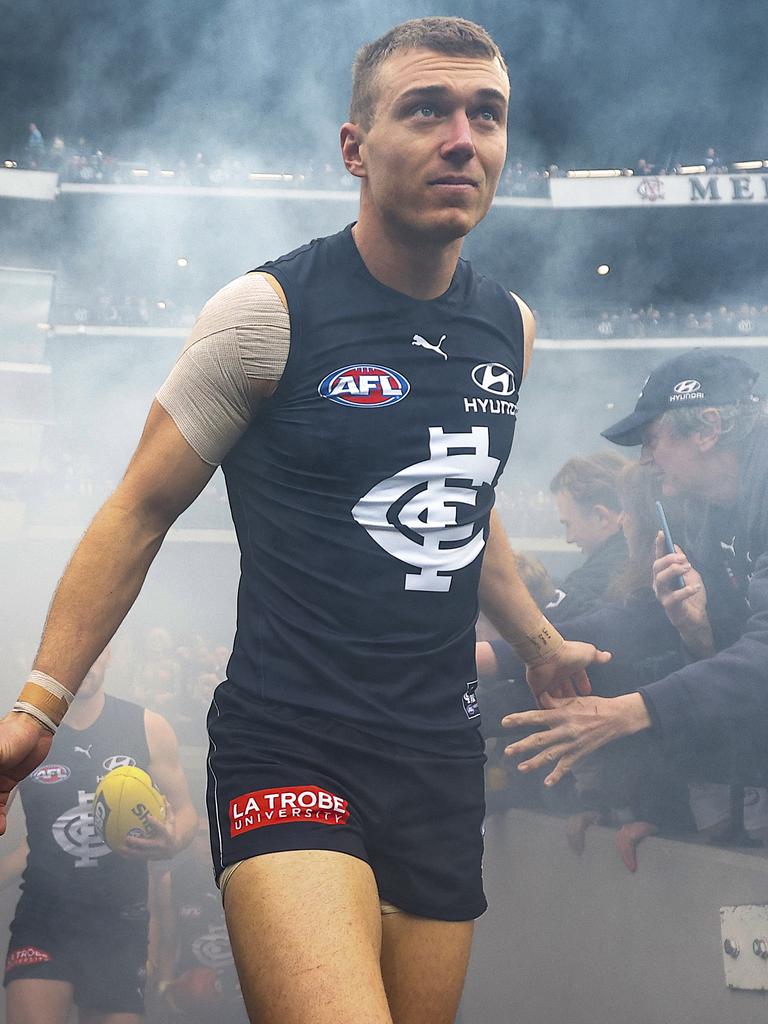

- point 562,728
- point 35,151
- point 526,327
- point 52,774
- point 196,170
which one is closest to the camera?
point 526,327

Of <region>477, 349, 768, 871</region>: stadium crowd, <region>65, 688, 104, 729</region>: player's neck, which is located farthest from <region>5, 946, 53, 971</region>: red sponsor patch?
<region>477, 349, 768, 871</region>: stadium crowd

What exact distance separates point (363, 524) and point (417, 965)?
704 millimetres

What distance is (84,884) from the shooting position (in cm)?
376

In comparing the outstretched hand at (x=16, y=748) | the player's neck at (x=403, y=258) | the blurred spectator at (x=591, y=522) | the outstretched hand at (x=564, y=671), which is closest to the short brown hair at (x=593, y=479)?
the blurred spectator at (x=591, y=522)

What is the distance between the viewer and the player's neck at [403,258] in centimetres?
177

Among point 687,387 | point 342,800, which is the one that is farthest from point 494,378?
point 687,387

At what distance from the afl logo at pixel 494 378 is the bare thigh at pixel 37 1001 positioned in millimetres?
2884

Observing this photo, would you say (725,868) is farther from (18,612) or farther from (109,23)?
(109,23)

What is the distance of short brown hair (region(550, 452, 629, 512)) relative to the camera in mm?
4316

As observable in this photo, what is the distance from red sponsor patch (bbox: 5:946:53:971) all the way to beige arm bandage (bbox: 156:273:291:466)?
2.70m

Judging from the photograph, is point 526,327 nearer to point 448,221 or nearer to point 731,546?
point 448,221

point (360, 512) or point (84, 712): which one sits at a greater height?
point (84, 712)

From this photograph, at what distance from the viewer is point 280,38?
552 centimetres

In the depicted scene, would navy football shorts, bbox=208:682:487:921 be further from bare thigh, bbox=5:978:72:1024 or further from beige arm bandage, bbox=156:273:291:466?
bare thigh, bbox=5:978:72:1024
